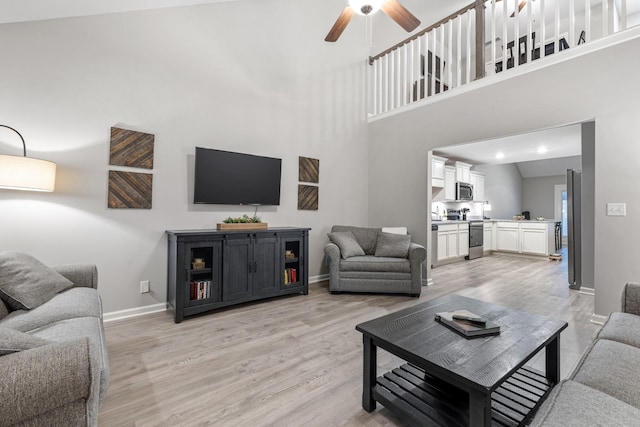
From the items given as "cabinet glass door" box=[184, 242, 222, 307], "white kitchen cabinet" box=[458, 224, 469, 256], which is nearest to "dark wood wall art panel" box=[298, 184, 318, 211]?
"cabinet glass door" box=[184, 242, 222, 307]

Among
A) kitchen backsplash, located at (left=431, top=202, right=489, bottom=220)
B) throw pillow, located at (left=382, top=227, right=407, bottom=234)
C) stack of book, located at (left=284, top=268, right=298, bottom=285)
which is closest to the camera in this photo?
stack of book, located at (left=284, top=268, right=298, bottom=285)

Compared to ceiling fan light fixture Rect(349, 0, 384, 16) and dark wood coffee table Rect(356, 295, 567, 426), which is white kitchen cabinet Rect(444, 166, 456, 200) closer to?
ceiling fan light fixture Rect(349, 0, 384, 16)

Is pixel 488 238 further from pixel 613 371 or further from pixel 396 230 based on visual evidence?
pixel 613 371

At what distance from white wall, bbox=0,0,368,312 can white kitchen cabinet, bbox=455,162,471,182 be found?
11.4 ft

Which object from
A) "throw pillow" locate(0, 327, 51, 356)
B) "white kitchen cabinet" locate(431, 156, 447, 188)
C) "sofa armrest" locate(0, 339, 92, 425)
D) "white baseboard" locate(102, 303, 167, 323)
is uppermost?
"white kitchen cabinet" locate(431, 156, 447, 188)

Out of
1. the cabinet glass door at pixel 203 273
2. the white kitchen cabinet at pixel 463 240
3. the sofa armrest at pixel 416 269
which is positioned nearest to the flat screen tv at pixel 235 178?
the cabinet glass door at pixel 203 273

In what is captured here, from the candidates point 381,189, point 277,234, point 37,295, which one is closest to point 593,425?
point 37,295

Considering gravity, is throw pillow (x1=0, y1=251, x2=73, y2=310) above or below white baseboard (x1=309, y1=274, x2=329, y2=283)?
above

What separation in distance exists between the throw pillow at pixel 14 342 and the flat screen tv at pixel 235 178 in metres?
2.32

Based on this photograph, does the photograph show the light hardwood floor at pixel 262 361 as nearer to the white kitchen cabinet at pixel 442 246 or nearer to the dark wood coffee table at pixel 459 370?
the dark wood coffee table at pixel 459 370

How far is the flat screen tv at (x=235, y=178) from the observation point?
324cm

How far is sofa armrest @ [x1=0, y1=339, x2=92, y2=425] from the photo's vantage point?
83 cm

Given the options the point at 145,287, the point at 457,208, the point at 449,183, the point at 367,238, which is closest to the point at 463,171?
the point at 449,183

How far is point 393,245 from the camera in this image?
394 centimetres
